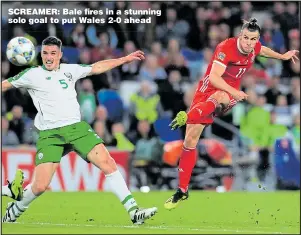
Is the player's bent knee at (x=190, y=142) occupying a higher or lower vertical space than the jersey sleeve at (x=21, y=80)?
lower

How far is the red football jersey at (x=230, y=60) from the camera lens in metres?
10.6

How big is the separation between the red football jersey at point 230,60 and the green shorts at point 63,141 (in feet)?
5.73

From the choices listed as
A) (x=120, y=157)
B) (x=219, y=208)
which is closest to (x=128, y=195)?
(x=219, y=208)

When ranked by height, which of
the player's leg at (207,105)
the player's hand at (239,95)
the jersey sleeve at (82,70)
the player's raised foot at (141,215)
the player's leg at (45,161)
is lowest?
the player's raised foot at (141,215)

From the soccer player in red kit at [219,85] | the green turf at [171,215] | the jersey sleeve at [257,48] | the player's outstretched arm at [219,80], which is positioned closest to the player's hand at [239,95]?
the player's outstretched arm at [219,80]

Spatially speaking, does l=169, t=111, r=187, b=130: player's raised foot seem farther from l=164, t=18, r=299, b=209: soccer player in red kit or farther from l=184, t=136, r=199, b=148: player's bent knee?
l=184, t=136, r=199, b=148: player's bent knee

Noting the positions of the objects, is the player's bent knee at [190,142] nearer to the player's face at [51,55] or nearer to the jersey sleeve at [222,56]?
the jersey sleeve at [222,56]

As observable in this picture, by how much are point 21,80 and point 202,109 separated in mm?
2082

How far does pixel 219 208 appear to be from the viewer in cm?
1274

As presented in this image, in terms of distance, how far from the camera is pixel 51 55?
998 centimetres

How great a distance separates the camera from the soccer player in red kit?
10516 mm

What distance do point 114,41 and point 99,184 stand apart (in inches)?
112

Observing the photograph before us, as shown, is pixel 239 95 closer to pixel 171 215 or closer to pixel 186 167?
pixel 186 167

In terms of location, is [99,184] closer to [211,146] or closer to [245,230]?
[211,146]
